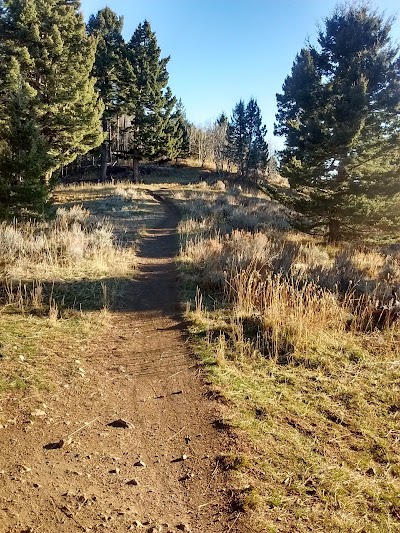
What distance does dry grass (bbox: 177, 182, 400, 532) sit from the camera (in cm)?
289

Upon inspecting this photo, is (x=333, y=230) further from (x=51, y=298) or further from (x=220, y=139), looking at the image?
(x=220, y=139)

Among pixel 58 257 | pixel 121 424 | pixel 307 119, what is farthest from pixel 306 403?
pixel 307 119

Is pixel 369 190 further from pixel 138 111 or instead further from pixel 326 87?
pixel 138 111

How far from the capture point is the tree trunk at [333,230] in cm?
1388

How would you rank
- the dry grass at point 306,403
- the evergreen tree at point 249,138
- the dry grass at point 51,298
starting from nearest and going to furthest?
the dry grass at point 306,403 < the dry grass at point 51,298 < the evergreen tree at point 249,138

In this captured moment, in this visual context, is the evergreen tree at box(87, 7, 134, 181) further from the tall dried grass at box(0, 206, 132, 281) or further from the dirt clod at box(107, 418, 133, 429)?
the dirt clod at box(107, 418, 133, 429)

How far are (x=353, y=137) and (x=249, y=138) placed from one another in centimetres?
4657

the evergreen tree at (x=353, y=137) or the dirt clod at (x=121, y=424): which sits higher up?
the evergreen tree at (x=353, y=137)

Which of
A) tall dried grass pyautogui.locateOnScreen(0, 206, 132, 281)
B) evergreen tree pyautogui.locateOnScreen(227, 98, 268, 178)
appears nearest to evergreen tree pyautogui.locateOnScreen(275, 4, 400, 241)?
tall dried grass pyautogui.locateOnScreen(0, 206, 132, 281)

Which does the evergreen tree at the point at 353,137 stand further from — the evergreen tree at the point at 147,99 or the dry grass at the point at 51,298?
the evergreen tree at the point at 147,99

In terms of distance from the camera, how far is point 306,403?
4.23 m

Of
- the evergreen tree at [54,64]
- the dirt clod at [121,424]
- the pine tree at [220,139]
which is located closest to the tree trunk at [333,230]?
the dirt clod at [121,424]

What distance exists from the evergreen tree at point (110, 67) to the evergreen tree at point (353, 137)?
78.0ft

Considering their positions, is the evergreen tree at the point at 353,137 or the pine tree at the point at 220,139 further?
the pine tree at the point at 220,139
